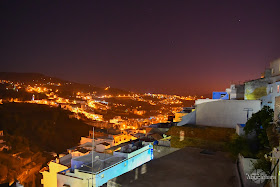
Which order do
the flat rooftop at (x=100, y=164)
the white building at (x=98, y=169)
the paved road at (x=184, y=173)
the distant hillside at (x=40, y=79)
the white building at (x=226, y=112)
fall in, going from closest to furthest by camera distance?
the paved road at (x=184, y=173)
the white building at (x=226, y=112)
the white building at (x=98, y=169)
the flat rooftop at (x=100, y=164)
the distant hillside at (x=40, y=79)

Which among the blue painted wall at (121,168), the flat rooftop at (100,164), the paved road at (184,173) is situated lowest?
the blue painted wall at (121,168)

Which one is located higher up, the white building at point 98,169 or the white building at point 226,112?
the white building at point 226,112

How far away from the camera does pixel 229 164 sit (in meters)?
6.36

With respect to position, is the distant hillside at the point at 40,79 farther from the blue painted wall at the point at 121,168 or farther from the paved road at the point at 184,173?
the paved road at the point at 184,173

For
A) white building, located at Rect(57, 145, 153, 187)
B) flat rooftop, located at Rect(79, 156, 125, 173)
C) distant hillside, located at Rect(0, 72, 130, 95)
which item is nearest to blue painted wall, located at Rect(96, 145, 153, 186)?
white building, located at Rect(57, 145, 153, 187)

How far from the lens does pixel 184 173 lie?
5.63m

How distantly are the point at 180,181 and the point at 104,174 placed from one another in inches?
259

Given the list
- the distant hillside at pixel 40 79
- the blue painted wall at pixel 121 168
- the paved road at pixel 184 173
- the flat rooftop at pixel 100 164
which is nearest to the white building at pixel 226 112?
the paved road at pixel 184 173

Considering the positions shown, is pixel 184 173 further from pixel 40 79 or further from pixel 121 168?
pixel 40 79

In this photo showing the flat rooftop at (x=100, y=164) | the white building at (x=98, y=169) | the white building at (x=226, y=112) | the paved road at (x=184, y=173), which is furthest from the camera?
the flat rooftop at (x=100, y=164)

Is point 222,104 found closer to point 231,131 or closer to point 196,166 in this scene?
point 231,131

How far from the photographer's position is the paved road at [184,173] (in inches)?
197

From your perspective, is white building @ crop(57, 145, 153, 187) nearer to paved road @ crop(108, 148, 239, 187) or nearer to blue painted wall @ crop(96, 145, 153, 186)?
blue painted wall @ crop(96, 145, 153, 186)

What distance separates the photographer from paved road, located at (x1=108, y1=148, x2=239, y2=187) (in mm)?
4992
